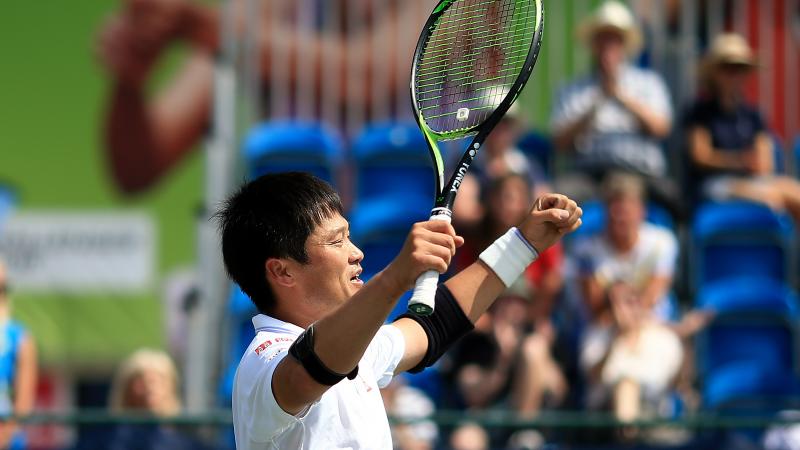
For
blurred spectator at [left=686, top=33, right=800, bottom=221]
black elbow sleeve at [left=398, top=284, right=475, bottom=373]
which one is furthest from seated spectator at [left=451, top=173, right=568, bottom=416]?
black elbow sleeve at [left=398, top=284, right=475, bottom=373]

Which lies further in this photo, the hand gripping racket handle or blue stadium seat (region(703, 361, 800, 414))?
blue stadium seat (region(703, 361, 800, 414))

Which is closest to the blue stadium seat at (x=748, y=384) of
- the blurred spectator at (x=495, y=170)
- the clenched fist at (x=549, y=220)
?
the blurred spectator at (x=495, y=170)

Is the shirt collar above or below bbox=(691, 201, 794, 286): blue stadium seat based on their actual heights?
above

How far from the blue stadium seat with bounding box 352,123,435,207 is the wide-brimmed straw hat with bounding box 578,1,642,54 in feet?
3.92

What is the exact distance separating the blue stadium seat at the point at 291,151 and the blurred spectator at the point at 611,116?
140 centimetres

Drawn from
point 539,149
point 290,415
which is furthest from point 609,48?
point 290,415

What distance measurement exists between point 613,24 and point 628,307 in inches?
72.5

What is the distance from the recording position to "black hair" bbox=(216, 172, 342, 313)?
3738 millimetres

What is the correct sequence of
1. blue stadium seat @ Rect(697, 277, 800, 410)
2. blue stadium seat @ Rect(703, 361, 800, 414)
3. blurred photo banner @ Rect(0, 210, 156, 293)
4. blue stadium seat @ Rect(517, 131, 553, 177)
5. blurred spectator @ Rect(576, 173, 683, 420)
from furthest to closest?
blurred photo banner @ Rect(0, 210, 156, 293), blue stadium seat @ Rect(517, 131, 553, 177), blue stadium seat @ Rect(697, 277, 800, 410), blue stadium seat @ Rect(703, 361, 800, 414), blurred spectator @ Rect(576, 173, 683, 420)

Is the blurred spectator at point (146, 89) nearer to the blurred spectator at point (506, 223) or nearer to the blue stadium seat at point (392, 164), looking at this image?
the blue stadium seat at point (392, 164)

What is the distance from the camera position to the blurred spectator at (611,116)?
28.1 ft

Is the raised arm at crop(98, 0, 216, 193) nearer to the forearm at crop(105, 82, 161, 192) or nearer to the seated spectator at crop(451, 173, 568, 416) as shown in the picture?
the forearm at crop(105, 82, 161, 192)

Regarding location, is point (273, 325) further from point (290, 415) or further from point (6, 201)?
point (6, 201)

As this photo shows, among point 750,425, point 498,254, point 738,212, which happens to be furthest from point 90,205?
point 498,254
